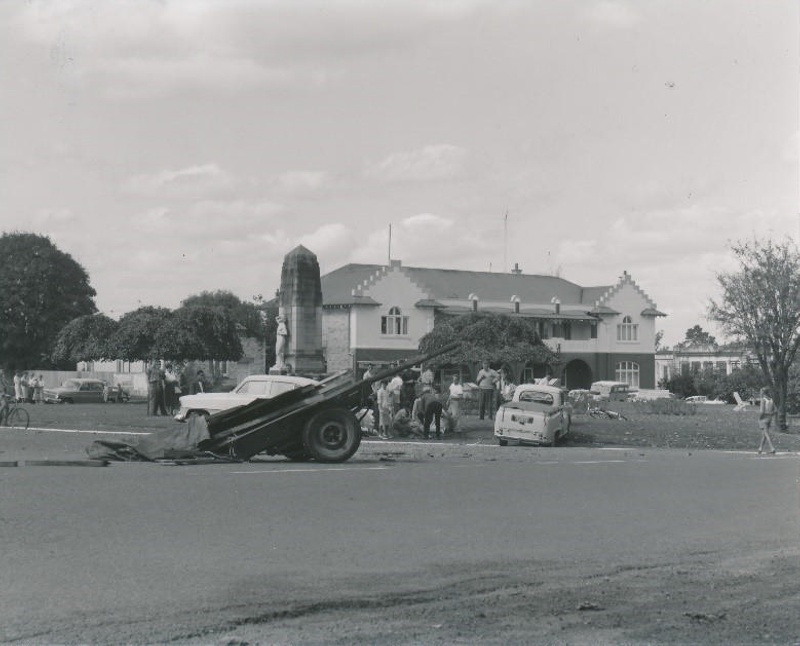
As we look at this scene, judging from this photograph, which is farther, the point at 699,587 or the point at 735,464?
the point at 735,464

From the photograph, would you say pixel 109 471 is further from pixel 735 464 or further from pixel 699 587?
pixel 735 464

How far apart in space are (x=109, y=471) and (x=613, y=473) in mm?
7472

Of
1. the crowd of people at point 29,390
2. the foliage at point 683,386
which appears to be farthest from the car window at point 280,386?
the foliage at point 683,386

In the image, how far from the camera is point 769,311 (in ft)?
120

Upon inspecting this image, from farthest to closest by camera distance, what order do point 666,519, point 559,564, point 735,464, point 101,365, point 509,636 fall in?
point 101,365 → point 735,464 → point 666,519 → point 559,564 → point 509,636

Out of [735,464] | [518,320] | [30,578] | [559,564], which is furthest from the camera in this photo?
[518,320]

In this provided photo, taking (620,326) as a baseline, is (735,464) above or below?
below

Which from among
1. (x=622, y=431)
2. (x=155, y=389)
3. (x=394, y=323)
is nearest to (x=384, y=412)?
(x=622, y=431)

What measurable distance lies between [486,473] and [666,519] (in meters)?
5.00

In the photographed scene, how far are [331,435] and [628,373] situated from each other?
74.1 m

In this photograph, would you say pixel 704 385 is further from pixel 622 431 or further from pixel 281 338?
pixel 622 431

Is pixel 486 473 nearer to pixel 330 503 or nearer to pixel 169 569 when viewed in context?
pixel 330 503

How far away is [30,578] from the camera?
25.9ft

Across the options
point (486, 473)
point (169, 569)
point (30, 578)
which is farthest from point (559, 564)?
point (486, 473)
